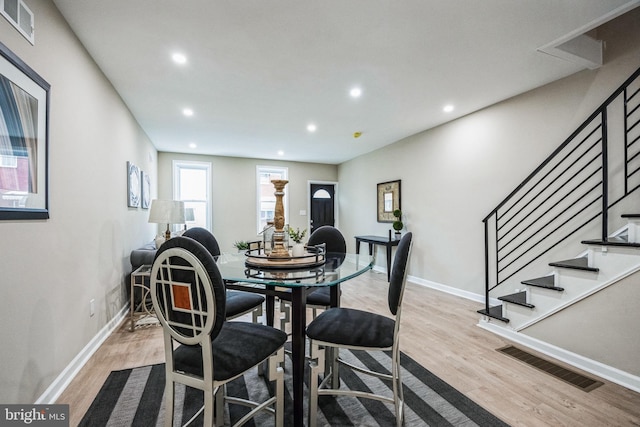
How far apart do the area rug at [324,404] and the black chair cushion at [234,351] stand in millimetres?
562

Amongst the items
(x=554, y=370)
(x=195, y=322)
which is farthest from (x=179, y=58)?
(x=554, y=370)

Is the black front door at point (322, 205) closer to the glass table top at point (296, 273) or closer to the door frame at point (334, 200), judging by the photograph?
the door frame at point (334, 200)

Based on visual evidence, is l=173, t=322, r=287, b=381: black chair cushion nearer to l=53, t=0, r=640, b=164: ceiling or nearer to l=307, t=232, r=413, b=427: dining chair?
l=307, t=232, r=413, b=427: dining chair

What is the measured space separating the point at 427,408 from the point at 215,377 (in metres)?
1.30

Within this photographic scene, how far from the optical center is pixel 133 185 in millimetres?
3773

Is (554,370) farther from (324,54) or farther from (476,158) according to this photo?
(324,54)

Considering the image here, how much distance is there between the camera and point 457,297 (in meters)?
4.04

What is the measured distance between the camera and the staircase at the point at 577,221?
2221 millimetres

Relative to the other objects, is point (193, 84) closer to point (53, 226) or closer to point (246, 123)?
point (246, 123)

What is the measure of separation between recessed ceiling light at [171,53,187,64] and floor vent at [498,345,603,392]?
12.2ft

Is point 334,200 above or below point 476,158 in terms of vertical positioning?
below

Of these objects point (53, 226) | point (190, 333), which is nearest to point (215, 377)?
point (190, 333)

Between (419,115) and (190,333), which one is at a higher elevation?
(419,115)

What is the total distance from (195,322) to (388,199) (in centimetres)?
478
